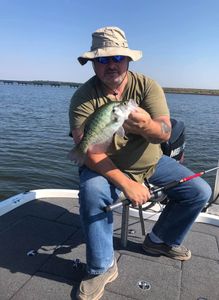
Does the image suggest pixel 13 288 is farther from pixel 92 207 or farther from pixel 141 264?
pixel 141 264

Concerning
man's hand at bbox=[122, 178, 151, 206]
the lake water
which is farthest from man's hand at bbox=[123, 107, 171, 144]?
the lake water

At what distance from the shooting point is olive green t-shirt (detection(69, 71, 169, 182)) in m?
3.21

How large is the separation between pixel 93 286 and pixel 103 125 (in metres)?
1.32

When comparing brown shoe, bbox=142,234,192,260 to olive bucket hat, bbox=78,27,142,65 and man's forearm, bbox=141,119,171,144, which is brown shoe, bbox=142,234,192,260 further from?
olive bucket hat, bbox=78,27,142,65

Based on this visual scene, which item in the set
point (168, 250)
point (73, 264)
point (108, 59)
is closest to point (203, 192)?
point (168, 250)

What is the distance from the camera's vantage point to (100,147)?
296 centimetres

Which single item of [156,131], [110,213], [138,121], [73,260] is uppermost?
[138,121]

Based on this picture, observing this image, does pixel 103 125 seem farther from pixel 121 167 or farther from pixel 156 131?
pixel 121 167

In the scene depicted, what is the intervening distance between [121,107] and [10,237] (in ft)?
6.64

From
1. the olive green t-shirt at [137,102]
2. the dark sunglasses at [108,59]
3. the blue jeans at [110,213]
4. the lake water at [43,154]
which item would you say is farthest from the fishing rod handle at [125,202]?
the lake water at [43,154]

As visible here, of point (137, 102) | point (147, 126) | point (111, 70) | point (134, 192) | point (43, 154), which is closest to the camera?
point (147, 126)

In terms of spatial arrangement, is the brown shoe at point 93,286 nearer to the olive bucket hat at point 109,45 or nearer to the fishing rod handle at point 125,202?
the fishing rod handle at point 125,202

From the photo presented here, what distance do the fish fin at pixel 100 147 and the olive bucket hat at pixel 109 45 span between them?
74 centimetres

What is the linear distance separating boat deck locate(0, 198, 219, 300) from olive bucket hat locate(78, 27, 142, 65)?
1.88 meters
